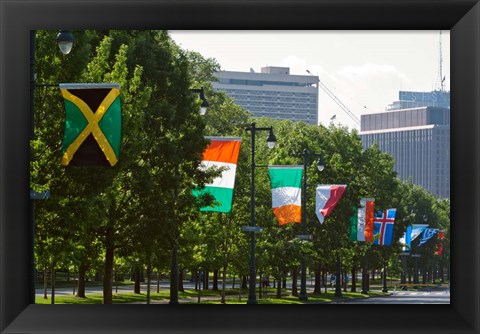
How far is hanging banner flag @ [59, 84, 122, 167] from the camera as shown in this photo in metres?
18.2

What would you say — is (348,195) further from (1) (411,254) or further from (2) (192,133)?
(1) (411,254)

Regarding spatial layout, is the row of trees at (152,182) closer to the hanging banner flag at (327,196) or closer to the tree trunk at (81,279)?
the tree trunk at (81,279)

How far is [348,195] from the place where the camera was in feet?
239

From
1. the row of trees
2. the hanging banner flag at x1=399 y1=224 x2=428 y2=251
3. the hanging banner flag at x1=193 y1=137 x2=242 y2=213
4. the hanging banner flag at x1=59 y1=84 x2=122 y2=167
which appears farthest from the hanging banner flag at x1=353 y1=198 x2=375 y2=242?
the hanging banner flag at x1=59 y1=84 x2=122 y2=167

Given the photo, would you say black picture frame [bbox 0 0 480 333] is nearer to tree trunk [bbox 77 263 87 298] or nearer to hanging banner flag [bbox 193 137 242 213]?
hanging banner flag [bbox 193 137 242 213]

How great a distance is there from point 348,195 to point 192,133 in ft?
113

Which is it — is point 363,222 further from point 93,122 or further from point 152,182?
point 93,122

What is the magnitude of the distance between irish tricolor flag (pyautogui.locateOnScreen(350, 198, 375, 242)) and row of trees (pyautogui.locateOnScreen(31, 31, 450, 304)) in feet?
2.38

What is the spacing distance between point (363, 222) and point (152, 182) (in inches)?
1388

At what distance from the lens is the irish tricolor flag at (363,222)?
67.4 meters

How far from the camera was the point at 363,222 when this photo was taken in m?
69.6
